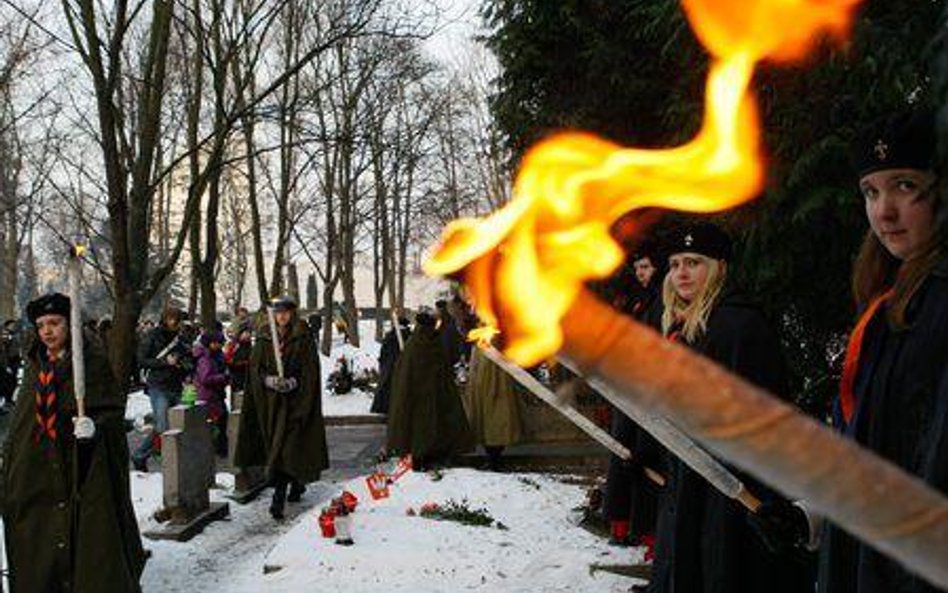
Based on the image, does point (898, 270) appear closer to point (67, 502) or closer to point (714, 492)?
point (714, 492)

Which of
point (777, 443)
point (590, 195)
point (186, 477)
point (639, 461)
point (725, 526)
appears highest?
point (590, 195)

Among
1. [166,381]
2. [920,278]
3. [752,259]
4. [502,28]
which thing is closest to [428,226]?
[166,381]

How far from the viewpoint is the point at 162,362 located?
1276 cm

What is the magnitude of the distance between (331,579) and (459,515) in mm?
1757

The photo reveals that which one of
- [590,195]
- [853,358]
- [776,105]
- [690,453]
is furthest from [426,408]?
[590,195]

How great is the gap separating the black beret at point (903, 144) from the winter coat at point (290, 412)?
830 cm

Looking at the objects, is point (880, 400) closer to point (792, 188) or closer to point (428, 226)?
point (792, 188)

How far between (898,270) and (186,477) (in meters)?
8.18

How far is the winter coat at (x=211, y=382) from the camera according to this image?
13391mm

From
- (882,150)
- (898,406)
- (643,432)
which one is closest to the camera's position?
(898,406)

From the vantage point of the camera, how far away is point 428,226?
42.7 m

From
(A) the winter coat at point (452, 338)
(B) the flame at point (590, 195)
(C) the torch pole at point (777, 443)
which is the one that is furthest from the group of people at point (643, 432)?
(A) the winter coat at point (452, 338)

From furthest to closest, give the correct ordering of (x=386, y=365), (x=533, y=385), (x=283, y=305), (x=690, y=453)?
(x=386, y=365) → (x=283, y=305) → (x=690, y=453) → (x=533, y=385)

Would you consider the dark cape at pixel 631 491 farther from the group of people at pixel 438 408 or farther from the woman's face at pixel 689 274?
the group of people at pixel 438 408
